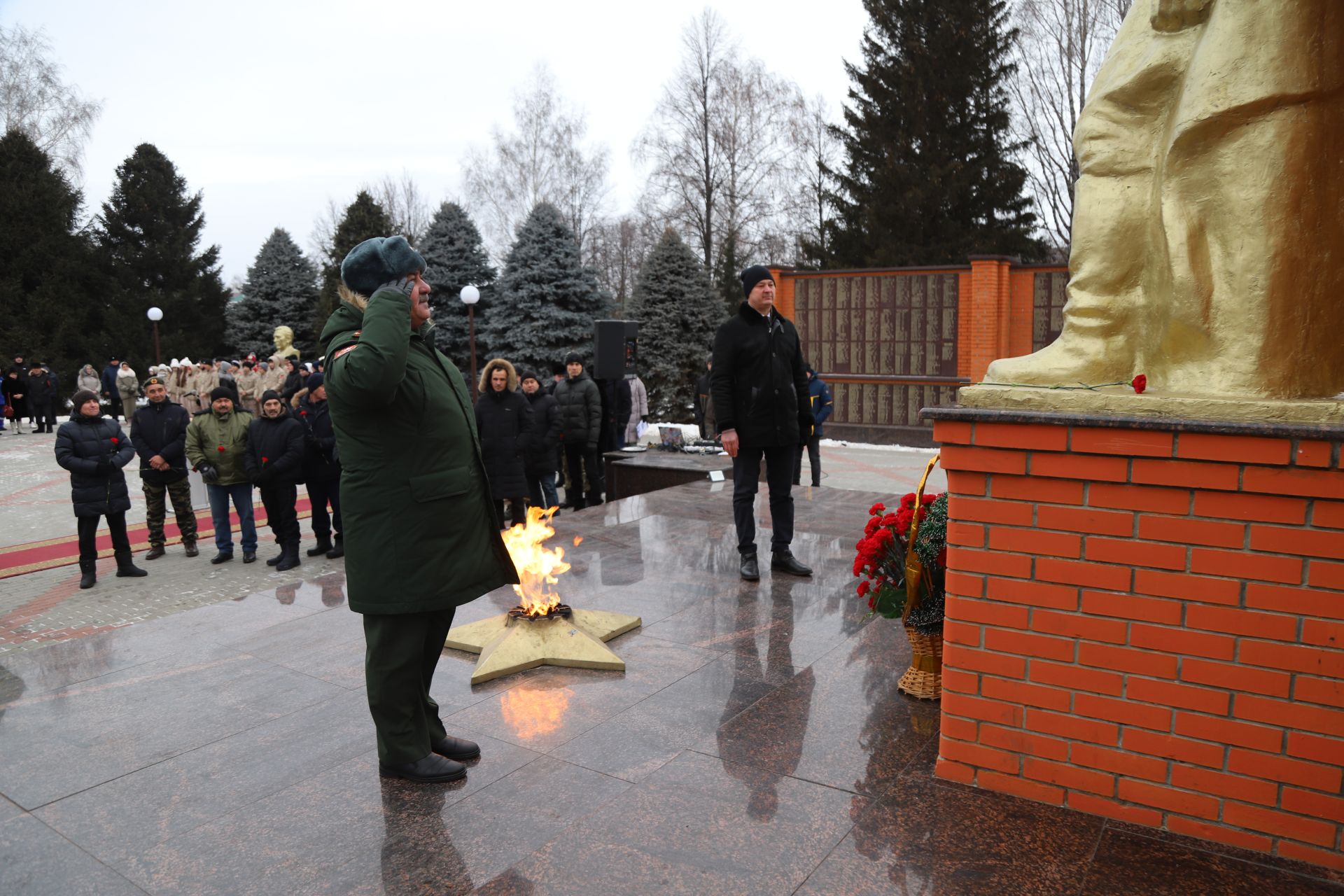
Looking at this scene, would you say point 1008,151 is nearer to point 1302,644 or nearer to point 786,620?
point 786,620

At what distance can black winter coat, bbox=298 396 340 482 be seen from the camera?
8.69 m

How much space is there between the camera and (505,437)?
9.03m

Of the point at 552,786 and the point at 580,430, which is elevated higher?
the point at 580,430

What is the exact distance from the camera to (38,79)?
31047mm

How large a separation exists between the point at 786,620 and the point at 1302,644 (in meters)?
2.65

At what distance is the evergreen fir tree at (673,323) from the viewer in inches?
904

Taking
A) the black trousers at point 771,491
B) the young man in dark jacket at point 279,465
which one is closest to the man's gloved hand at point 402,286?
the black trousers at point 771,491

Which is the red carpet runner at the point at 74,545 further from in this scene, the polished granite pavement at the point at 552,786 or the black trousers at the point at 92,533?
the polished granite pavement at the point at 552,786

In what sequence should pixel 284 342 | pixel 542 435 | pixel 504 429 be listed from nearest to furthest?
pixel 504 429 < pixel 542 435 < pixel 284 342

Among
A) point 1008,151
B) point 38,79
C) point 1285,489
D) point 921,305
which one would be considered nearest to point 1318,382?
point 1285,489

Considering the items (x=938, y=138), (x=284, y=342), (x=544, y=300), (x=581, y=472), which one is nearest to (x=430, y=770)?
(x=581, y=472)

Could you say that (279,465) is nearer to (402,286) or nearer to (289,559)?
(289,559)

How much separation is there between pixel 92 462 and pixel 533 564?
5412 millimetres

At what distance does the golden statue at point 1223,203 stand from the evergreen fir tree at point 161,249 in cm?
3747
